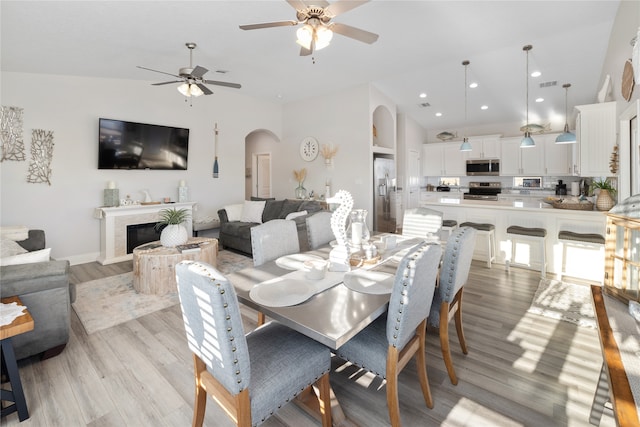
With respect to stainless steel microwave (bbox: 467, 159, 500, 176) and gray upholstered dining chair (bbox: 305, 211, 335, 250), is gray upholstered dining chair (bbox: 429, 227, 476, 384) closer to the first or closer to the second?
gray upholstered dining chair (bbox: 305, 211, 335, 250)

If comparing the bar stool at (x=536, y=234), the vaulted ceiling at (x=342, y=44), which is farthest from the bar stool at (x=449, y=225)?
the vaulted ceiling at (x=342, y=44)

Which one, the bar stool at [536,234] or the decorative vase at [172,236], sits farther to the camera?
the bar stool at [536,234]

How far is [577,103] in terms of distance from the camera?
6.11 m

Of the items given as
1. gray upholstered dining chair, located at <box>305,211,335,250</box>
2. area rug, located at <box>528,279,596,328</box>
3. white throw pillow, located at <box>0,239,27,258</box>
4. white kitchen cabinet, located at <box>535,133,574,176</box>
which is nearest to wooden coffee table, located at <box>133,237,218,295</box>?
white throw pillow, located at <box>0,239,27,258</box>

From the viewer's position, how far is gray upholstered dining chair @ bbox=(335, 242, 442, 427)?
4.76 ft

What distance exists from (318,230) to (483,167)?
6533mm

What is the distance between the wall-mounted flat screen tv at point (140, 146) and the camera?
4980 millimetres

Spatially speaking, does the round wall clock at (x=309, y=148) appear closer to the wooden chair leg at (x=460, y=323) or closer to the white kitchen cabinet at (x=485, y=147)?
the white kitchen cabinet at (x=485, y=147)

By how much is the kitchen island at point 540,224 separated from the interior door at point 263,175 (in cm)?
525

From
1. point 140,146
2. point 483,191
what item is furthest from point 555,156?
point 140,146

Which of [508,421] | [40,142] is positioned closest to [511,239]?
[508,421]

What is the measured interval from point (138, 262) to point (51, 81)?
128 inches

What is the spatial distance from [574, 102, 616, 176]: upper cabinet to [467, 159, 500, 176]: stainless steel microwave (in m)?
3.86

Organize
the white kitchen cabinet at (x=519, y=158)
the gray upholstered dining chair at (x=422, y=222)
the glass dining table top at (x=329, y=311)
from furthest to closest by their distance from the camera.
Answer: the white kitchen cabinet at (x=519, y=158)
the gray upholstered dining chair at (x=422, y=222)
the glass dining table top at (x=329, y=311)
